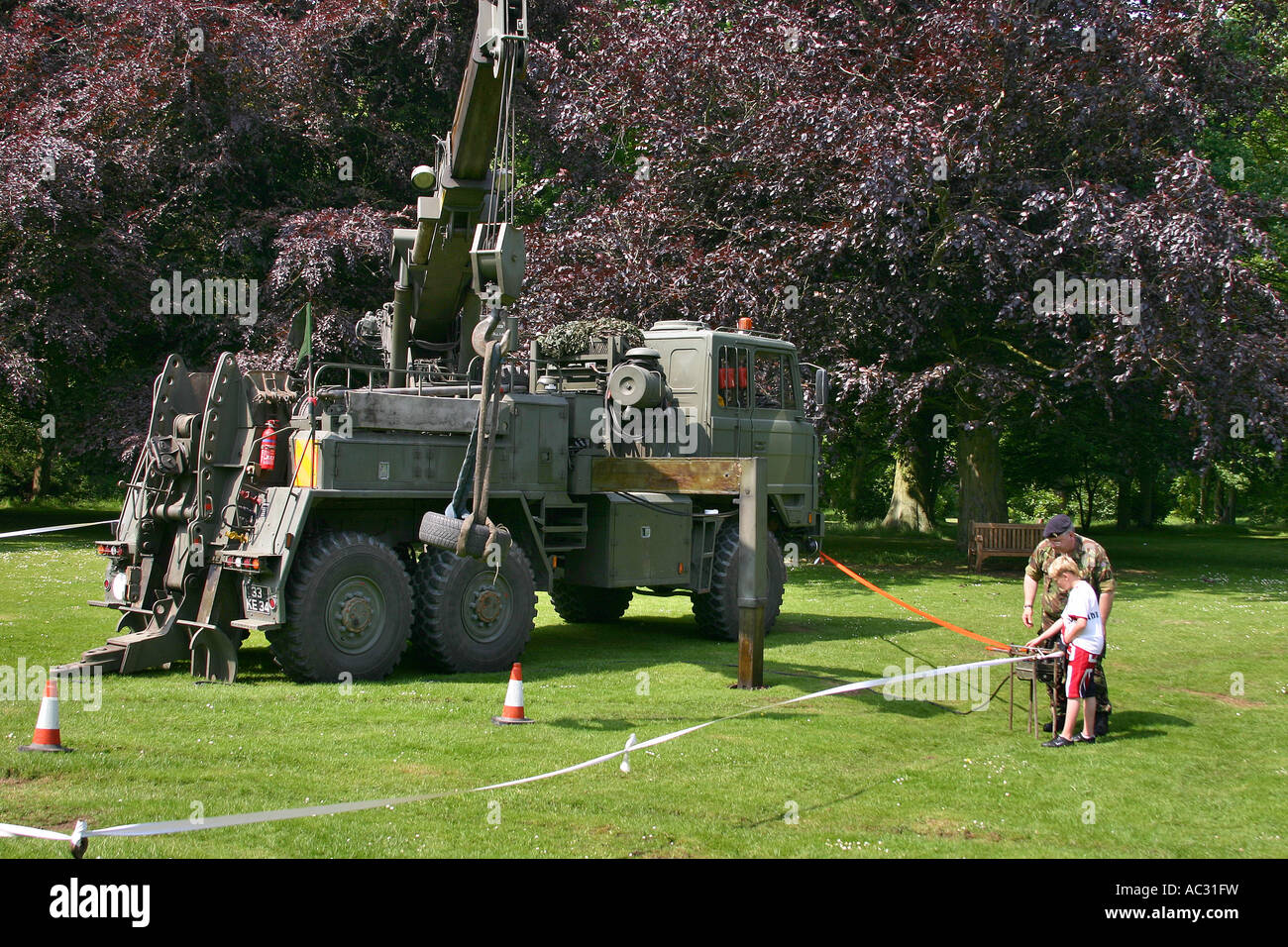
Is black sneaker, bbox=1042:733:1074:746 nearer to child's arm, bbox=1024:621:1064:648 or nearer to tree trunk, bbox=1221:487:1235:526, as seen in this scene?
child's arm, bbox=1024:621:1064:648

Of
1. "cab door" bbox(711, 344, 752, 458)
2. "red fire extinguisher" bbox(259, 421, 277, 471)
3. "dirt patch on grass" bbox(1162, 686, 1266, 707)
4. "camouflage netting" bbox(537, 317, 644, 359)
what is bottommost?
"dirt patch on grass" bbox(1162, 686, 1266, 707)

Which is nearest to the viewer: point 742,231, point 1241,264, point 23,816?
point 23,816

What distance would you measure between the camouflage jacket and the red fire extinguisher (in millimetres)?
6539

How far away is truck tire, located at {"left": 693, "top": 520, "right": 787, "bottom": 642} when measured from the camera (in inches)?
582

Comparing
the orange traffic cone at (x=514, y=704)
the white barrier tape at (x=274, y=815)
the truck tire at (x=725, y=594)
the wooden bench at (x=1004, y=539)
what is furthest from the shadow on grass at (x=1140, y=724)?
the wooden bench at (x=1004, y=539)

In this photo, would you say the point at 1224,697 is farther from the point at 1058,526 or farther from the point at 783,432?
the point at 783,432

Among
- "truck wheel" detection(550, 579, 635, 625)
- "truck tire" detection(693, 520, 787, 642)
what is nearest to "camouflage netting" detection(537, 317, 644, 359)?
"truck tire" detection(693, 520, 787, 642)

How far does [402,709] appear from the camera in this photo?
9.66 m

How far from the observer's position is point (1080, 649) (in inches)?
362

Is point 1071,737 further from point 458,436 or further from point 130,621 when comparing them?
point 130,621

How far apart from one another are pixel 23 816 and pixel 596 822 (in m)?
3.03

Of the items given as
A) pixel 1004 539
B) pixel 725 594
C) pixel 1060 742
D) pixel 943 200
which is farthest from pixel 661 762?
pixel 1004 539

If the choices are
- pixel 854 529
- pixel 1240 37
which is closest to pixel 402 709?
pixel 1240 37
